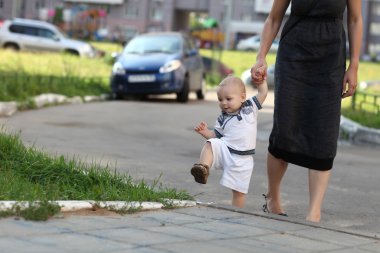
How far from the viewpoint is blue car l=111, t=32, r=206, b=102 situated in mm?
21453

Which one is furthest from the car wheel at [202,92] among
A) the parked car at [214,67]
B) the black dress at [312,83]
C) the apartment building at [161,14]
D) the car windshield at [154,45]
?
the apartment building at [161,14]

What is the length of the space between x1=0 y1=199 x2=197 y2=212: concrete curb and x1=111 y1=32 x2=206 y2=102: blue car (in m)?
15.4

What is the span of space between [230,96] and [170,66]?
15246mm

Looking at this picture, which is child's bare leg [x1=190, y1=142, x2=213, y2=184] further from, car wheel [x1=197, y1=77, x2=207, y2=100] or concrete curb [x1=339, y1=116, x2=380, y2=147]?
car wheel [x1=197, y1=77, x2=207, y2=100]

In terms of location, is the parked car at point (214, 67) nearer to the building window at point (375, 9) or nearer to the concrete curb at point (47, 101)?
the concrete curb at point (47, 101)

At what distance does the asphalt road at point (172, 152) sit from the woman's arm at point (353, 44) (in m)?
0.93

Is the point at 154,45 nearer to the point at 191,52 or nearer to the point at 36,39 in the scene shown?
the point at 191,52

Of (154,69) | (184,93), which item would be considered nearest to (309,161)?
(154,69)

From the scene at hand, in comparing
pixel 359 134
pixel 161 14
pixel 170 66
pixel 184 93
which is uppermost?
pixel 359 134

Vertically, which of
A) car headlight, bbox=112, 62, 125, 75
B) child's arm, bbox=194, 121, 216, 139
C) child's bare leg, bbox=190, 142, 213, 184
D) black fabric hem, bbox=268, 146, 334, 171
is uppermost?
child's arm, bbox=194, 121, 216, 139

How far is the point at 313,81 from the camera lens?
6.16 metres

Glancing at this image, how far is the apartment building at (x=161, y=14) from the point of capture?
298ft

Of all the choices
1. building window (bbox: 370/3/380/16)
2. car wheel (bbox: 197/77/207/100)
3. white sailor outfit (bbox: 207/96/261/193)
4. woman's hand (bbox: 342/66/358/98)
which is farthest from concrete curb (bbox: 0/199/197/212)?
building window (bbox: 370/3/380/16)

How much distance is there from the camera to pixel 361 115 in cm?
1507
